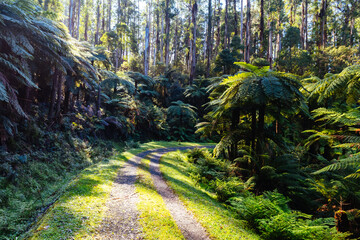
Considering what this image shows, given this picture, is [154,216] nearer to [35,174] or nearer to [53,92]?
[35,174]

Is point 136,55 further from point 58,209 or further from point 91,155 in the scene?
point 58,209

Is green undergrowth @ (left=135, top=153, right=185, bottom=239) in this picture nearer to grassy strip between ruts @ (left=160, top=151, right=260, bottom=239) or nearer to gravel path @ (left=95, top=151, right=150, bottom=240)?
gravel path @ (left=95, top=151, right=150, bottom=240)

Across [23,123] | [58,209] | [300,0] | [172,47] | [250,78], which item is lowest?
[58,209]

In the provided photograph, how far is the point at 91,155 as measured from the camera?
1112 centimetres

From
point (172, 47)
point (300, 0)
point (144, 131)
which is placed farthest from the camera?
point (172, 47)

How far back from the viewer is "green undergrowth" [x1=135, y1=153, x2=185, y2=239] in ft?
11.6

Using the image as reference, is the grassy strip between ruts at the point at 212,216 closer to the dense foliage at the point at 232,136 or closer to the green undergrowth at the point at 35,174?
the dense foliage at the point at 232,136

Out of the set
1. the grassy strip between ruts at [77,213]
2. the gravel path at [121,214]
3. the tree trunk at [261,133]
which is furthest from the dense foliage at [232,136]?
the gravel path at [121,214]

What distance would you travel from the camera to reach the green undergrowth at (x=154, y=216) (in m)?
3.54

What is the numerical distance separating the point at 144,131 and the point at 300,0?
112 ft

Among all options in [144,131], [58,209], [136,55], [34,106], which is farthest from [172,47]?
[58,209]

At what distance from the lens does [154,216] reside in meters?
4.09

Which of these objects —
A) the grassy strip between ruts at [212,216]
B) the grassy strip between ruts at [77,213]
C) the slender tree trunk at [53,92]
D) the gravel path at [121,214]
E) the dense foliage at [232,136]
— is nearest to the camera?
the grassy strip between ruts at [77,213]

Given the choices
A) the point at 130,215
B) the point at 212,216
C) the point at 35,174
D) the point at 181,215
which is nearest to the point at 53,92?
the point at 35,174
